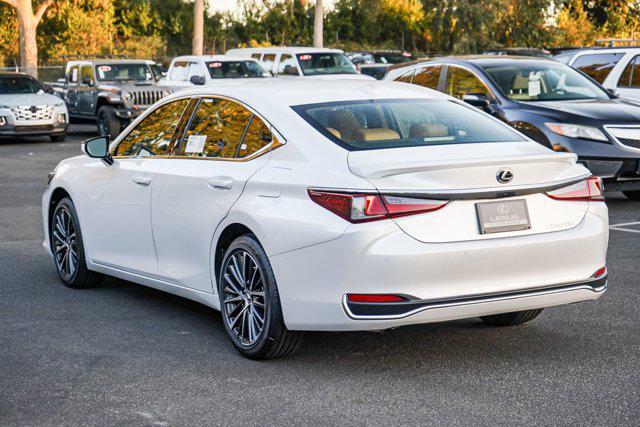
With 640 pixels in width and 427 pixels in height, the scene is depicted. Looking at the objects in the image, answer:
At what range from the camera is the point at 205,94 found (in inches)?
285

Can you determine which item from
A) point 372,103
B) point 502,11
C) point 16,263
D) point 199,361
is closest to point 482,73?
point 16,263

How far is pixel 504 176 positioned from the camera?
572 centimetres

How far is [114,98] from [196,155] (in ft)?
60.5

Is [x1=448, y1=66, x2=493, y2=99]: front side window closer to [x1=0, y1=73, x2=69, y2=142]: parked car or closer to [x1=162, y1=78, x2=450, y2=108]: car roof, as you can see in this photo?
[x1=162, y1=78, x2=450, y2=108]: car roof

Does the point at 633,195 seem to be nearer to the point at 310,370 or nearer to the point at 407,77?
the point at 407,77

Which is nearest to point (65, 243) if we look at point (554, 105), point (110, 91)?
point (554, 105)

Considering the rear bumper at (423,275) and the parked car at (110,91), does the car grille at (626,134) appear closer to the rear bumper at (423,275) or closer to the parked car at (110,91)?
the rear bumper at (423,275)

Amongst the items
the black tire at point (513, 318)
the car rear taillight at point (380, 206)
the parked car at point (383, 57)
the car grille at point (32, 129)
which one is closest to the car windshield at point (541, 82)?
the black tire at point (513, 318)

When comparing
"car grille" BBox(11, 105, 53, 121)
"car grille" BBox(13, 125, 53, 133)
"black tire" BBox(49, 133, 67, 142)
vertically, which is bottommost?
"black tire" BBox(49, 133, 67, 142)

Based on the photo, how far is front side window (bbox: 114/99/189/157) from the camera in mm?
7430

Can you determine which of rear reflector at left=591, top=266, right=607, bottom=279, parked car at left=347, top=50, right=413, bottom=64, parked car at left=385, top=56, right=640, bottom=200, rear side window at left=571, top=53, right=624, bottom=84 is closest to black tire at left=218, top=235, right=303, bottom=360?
rear reflector at left=591, top=266, right=607, bottom=279

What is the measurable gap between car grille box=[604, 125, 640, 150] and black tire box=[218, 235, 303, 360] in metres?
7.43

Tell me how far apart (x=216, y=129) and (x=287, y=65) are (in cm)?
2049

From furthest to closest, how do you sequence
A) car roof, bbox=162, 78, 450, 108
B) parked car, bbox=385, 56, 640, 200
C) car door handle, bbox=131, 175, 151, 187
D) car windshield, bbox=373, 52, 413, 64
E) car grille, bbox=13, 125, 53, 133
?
car windshield, bbox=373, 52, 413, 64 < car grille, bbox=13, 125, 53, 133 < parked car, bbox=385, 56, 640, 200 < car door handle, bbox=131, 175, 151, 187 < car roof, bbox=162, 78, 450, 108
